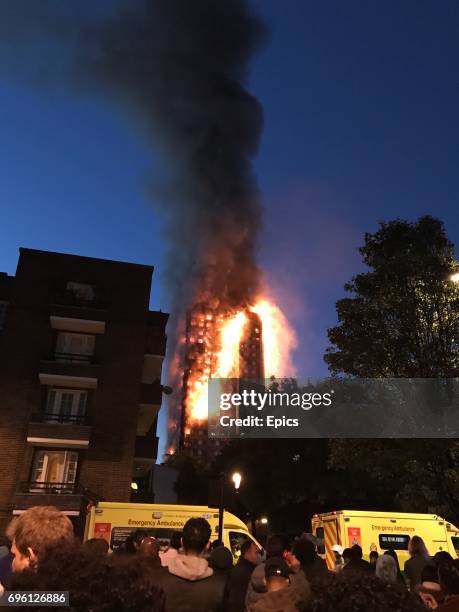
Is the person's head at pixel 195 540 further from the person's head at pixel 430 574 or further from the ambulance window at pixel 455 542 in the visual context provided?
the ambulance window at pixel 455 542

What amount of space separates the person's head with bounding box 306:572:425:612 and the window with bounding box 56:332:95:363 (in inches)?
1035

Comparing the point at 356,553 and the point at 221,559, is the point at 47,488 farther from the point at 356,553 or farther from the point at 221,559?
the point at 221,559

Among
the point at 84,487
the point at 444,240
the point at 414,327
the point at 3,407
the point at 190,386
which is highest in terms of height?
the point at 190,386

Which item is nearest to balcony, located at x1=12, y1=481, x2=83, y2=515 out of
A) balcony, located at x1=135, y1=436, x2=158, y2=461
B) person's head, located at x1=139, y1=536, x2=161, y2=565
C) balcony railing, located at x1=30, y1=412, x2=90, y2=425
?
balcony railing, located at x1=30, y1=412, x2=90, y2=425

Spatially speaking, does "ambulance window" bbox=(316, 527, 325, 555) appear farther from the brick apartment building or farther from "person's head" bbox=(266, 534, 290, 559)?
"person's head" bbox=(266, 534, 290, 559)

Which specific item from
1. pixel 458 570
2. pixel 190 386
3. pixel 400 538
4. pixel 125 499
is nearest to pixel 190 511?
pixel 400 538

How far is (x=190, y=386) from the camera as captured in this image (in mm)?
136375

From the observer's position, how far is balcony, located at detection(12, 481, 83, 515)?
891 inches

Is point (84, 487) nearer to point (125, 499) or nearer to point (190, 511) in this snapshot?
point (125, 499)

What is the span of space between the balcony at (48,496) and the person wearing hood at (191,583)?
20586 millimetres

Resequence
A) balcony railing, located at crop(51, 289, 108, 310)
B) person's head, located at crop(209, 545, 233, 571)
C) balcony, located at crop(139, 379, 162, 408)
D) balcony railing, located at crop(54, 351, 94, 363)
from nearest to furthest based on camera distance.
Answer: person's head, located at crop(209, 545, 233, 571)
balcony railing, located at crop(54, 351, 94, 363)
balcony, located at crop(139, 379, 162, 408)
balcony railing, located at crop(51, 289, 108, 310)

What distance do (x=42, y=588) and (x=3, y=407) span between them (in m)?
25.8

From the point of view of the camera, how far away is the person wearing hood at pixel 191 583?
370 centimetres

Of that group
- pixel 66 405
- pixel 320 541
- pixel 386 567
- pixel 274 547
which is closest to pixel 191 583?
pixel 274 547
